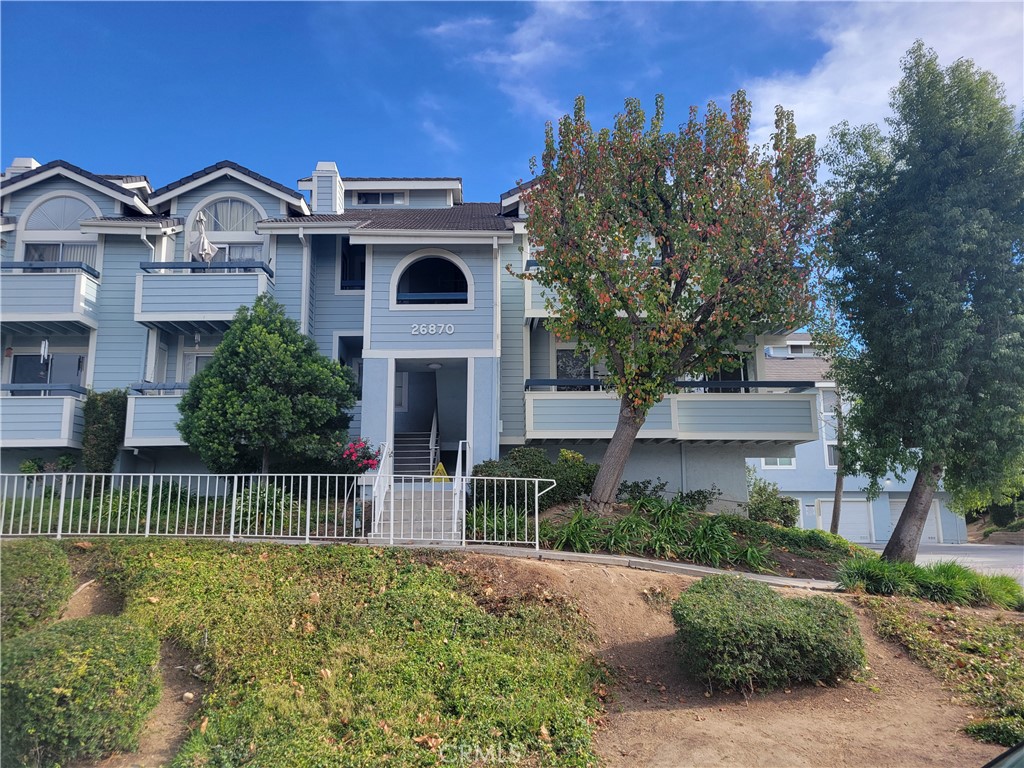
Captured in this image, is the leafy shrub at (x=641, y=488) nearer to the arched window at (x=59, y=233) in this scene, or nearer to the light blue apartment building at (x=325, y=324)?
the light blue apartment building at (x=325, y=324)

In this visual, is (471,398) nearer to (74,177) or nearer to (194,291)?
(194,291)

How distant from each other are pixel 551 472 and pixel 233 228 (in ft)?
33.9

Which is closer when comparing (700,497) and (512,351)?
(700,497)

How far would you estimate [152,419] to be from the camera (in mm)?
16078

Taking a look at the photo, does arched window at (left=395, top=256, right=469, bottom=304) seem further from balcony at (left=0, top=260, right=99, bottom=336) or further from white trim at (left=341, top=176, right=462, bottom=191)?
balcony at (left=0, top=260, right=99, bottom=336)

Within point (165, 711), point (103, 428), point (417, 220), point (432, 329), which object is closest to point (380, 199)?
point (417, 220)

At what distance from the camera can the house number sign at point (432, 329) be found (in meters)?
16.2

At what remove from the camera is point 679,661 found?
8008 millimetres

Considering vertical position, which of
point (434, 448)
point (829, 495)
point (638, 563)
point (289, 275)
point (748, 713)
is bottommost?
point (748, 713)

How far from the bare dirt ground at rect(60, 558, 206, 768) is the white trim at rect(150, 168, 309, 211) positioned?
1209 centimetres

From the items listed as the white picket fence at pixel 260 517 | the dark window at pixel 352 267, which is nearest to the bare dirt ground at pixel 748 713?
the white picket fence at pixel 260 517

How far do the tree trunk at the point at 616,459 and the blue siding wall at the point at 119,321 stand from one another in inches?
435

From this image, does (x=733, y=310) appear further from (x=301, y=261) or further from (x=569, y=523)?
(x=301, y=261)

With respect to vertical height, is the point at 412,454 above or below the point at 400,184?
below
